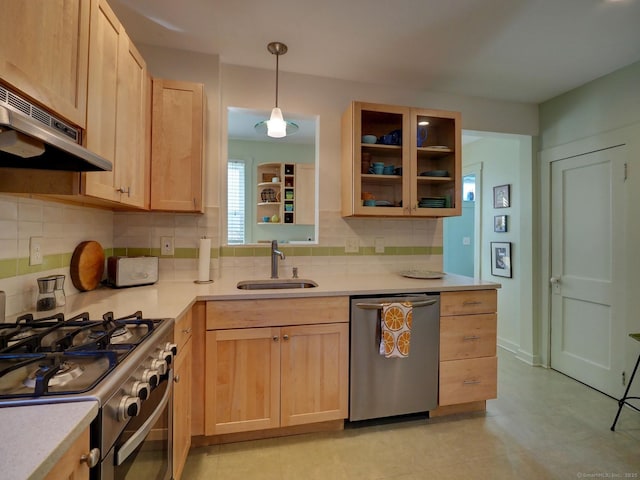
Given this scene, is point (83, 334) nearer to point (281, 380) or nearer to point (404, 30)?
point (281, 380)

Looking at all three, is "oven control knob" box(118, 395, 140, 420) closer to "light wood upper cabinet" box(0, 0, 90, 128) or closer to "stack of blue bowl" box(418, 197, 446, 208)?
"light wood upper cabinet" box(0, 0, 90, 128)

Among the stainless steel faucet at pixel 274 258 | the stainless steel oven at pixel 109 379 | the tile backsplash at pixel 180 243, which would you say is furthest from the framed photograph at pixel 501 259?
the stainless steel oven at pixel 109 379

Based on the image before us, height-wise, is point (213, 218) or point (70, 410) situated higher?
point (213, 218)

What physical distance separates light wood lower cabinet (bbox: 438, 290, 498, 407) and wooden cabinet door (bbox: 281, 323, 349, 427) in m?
0.68

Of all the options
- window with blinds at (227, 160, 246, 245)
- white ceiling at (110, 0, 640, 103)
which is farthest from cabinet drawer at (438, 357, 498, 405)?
window with blinds at (227, 160, 246, 245)

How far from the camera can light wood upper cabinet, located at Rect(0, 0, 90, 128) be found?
858mm

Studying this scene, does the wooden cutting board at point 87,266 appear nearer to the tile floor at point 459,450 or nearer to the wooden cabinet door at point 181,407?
the wooden cabinet door at point 181,407

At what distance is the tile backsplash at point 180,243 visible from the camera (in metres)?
1.33

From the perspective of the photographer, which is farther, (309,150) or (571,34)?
(309,150)

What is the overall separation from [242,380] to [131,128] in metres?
1.50

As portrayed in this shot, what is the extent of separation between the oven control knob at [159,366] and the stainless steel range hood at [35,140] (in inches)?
27.2

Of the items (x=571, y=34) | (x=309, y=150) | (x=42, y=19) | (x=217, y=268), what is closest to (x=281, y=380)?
(x=217, y=268)

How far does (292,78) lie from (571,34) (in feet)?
6.15

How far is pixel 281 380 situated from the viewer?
179 cm
